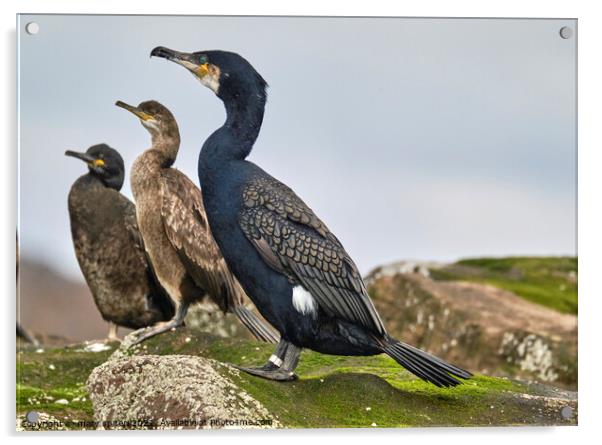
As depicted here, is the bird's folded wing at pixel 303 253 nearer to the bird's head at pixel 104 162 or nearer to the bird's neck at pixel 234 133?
the bird's neck at pixel 234 133

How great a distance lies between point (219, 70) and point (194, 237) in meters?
1.17

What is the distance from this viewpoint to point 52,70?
22.3ft

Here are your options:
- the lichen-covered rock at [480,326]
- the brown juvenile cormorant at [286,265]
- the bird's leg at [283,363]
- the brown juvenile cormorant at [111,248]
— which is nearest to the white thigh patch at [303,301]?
the brown juvenile cormorant at [286,265]

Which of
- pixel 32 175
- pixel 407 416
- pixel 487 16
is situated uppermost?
pixel 487 16

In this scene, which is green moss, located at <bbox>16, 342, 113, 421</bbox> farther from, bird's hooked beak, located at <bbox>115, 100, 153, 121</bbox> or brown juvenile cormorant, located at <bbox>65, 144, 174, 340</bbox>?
bird's hooked beak, located at <bbox>115, 100, 153, 121</bbox>

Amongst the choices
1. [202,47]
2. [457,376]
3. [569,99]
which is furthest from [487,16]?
[457,376]

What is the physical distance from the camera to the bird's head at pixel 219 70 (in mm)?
6570

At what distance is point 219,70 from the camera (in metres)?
6.58

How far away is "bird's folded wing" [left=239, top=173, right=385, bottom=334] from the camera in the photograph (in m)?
6.17

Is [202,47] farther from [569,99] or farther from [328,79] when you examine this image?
[569,99]

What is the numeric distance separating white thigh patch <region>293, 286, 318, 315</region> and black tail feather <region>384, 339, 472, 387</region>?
0.56m

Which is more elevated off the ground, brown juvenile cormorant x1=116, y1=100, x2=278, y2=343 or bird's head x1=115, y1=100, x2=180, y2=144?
bird's head x1=115, y1=100, x2=180, y2=144

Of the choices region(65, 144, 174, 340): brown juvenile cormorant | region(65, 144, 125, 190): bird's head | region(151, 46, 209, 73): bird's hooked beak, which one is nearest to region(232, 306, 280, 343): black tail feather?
region(65, 144, 174, 340): brown juvenile cormorant

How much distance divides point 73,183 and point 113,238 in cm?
49
